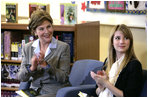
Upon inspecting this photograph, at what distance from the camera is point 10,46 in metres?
3.82

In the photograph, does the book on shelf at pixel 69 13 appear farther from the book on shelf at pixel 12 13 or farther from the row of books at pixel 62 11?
A: the book on shelf at pixel 12 13

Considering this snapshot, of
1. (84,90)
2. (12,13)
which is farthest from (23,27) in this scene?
(84,90)

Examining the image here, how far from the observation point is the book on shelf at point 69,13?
3639mm

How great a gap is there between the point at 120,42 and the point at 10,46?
2005 millimetres

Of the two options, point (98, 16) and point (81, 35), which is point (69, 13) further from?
point (98, 16)

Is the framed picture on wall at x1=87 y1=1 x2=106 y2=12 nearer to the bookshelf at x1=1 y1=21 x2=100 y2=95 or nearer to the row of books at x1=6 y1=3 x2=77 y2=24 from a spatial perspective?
the bookshelf at x1=1 y1=21 x2=100 y2=95

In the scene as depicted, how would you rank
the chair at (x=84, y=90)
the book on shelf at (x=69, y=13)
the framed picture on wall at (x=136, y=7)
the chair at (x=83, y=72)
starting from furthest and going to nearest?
the framed picture on wall at (x=136, y=7)
the book on shelf at (x=69, y=13)
the chair at (x=83, y=72)
the chair at (x=84, y=90)

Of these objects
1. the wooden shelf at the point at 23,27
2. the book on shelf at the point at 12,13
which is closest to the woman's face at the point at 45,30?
the wooden shelf at the point at 23,27

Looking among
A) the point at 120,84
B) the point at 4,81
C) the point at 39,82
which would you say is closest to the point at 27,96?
the point at 39,82

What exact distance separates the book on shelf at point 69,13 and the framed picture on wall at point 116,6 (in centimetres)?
73

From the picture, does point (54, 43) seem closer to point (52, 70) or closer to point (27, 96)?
point (52, 70)

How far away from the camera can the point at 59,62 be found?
2500 mm

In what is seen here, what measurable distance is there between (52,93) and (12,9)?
5.72ft

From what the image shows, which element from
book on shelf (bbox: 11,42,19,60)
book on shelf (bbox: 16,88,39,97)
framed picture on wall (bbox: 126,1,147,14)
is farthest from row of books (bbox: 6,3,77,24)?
book on shelf (bbox: 16,88,39,97)
